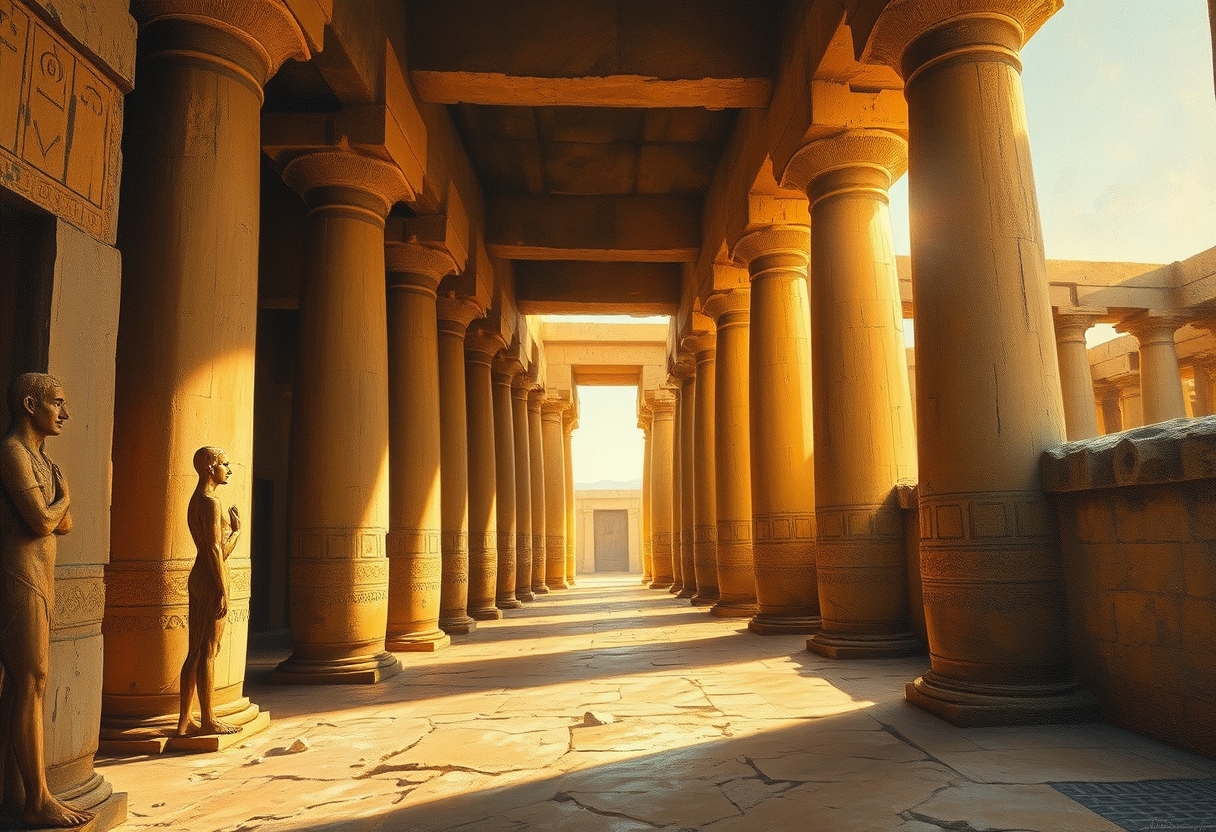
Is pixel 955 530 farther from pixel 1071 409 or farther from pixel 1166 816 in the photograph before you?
pixel 1071 409

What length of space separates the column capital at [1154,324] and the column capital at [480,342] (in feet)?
42.0

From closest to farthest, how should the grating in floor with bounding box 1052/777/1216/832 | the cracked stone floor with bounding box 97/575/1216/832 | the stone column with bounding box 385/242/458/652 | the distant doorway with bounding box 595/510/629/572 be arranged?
1. the grating in floor with bounding box 1052/777/1216/832
2. the cracked stone floor with bounding box 97/575/1216/832
3. the stone column with bounding box 385/242/458/652
4. the distant doorway with bounding box 595/510/629/572

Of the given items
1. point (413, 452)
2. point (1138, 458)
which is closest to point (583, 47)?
point (413, 452)

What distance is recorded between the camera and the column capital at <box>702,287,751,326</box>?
13.5 m

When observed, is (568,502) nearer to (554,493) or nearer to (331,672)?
(554,493)

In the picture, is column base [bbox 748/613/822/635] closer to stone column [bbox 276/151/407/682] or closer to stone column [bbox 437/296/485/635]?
stone column [bbox 437/296/485/635]

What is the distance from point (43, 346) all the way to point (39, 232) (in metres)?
0.50

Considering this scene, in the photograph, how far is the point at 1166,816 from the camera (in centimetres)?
340

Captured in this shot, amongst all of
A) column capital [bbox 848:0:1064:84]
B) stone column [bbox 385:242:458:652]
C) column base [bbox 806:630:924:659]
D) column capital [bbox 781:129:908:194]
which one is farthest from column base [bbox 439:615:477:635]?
column capital [bbox 848:0:1064:84]

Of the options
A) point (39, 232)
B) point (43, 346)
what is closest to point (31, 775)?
point (43, 346)

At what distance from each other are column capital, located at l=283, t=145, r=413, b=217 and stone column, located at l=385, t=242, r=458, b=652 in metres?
2.04

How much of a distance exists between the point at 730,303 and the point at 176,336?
9.46 m

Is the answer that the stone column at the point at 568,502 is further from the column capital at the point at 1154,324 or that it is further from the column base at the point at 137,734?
the column base at the point at 137,734

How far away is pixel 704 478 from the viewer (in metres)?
15.9
